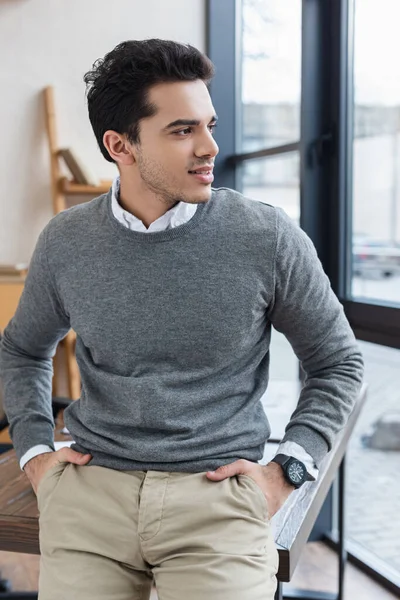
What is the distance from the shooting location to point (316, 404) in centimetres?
122

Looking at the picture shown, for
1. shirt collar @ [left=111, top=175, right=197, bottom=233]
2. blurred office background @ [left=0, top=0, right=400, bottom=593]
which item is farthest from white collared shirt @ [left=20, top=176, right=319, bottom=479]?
blurred office background @ [left=0, top=0, right=400, bottom=593]

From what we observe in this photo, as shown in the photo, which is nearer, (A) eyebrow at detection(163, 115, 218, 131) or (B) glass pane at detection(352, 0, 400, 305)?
(A) eyebrow at detection(163, 115, 218, 131)

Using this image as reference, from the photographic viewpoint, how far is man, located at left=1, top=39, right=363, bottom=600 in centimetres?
107

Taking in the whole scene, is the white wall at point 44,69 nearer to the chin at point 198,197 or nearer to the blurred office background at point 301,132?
the blurred office background at point 301,132

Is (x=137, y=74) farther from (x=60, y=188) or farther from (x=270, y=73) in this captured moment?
(x=60, y=188)

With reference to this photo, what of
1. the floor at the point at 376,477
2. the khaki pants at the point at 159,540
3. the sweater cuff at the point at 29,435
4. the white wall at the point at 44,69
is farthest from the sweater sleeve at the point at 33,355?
the white wall at the point at 44,69

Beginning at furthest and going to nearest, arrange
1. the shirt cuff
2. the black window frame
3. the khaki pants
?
the black window frame → the shirt cuff → the khaki pants

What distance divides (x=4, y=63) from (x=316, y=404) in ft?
7.76

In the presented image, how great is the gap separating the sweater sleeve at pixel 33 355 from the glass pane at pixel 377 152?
3.72 feet

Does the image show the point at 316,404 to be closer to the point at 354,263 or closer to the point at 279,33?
the point at 354,263

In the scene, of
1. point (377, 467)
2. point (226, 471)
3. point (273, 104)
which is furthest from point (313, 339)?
point (273, 104)

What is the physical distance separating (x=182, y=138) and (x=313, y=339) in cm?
42

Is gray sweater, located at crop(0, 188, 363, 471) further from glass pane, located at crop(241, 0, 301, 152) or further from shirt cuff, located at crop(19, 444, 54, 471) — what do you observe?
glass pane, located at crop(241, 0, 301, 152)

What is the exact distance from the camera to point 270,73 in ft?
8.97
